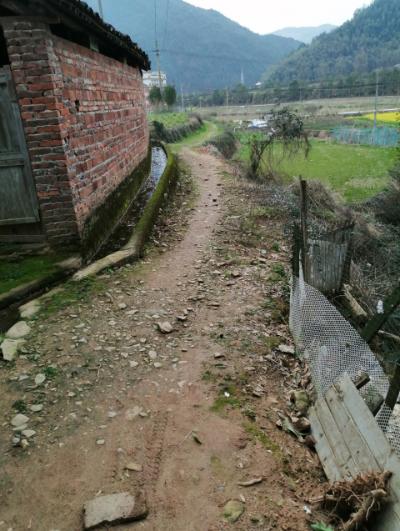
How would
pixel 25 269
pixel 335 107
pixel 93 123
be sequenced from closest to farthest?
pixel 25 269
pixel 93 123
pixel 335 107

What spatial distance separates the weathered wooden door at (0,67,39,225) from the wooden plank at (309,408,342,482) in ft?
14.3

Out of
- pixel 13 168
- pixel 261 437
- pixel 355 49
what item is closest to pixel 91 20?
pixel 13 168

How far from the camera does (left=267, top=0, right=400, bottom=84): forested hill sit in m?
94.1

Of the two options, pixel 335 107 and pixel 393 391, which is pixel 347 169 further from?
pixel 335 107

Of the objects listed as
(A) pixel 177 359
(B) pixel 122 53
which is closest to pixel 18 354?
(A) pixel 177 359

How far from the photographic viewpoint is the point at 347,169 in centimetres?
2117

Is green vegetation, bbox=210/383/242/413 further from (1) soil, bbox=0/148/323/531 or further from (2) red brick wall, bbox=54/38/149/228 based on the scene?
(2) red brick wall, bbox=54/38/149/228

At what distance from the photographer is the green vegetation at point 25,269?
488 centimetres

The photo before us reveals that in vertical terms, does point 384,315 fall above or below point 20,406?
above

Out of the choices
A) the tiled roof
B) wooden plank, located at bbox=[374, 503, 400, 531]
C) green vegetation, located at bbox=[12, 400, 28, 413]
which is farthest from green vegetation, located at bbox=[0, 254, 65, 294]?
wooden plank, located at bbox=[374, 503, 400, 531]

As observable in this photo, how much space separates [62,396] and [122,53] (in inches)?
330

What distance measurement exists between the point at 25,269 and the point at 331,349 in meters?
3.83

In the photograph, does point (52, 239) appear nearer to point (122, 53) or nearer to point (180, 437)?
point (180, 437)

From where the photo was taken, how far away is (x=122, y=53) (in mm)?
9250
